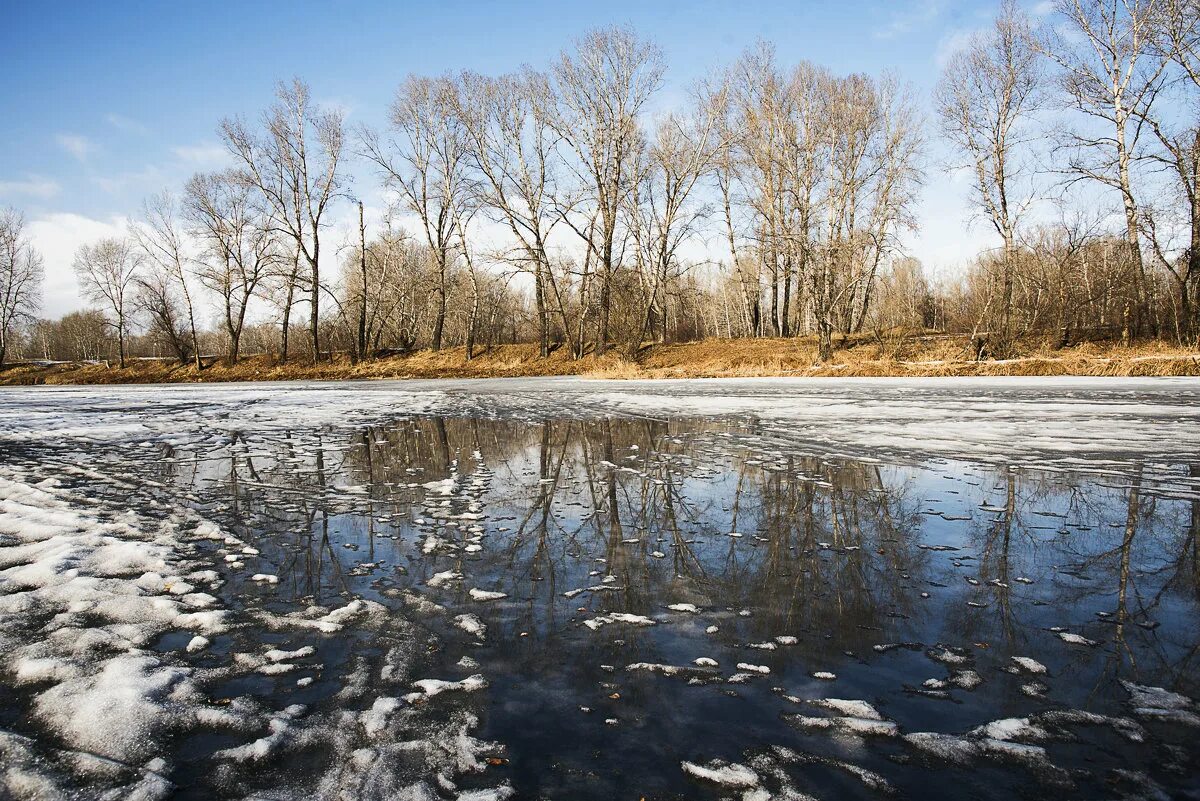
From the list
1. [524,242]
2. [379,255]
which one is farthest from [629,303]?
[379,255]

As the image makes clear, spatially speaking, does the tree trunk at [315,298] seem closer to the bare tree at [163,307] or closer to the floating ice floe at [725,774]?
the bare tree at [163,307]

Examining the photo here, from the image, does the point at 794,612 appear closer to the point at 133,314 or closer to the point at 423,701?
the point at 423,701

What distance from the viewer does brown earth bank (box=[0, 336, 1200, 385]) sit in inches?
714

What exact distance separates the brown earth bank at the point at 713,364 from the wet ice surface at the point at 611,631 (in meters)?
14.6

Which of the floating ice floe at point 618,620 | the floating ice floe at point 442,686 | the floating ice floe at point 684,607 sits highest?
the floating ice floe at point 442,686

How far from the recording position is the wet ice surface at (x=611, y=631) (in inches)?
67.7

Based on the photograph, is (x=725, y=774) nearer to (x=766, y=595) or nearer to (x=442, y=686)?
A: (x=442, y=686)

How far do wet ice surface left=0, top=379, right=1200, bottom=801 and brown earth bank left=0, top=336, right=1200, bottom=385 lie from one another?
14.6 m

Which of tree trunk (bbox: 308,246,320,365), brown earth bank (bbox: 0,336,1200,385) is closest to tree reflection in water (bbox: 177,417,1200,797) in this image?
brown earth bank (bbox: 0,336,1200,385)

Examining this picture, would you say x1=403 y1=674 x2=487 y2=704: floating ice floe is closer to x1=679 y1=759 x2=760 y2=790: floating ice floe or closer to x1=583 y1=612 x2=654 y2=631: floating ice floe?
x1=583 y1=612 x2=654 y2=631: floating ice floe

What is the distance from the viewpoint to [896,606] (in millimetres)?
2754

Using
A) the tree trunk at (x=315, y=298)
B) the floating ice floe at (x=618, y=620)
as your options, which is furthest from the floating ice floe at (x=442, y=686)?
the tree trunk at (x=315, y=298)

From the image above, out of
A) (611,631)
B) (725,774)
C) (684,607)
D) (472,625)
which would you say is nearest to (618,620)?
(611,631)

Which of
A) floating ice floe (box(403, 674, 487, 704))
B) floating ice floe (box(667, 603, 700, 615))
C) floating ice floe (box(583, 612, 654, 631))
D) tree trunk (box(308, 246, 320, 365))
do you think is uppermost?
tree trunk (box(308, 246, 320, 365))
